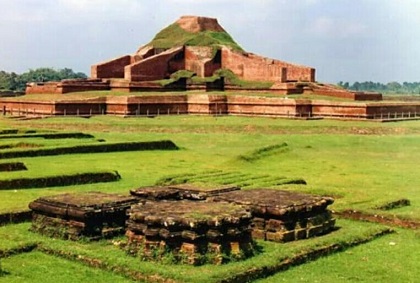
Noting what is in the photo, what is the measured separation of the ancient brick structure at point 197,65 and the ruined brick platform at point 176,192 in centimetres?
2364

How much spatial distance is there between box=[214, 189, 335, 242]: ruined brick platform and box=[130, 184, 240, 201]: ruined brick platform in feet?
1.19

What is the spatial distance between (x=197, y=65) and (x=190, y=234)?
27.7 m

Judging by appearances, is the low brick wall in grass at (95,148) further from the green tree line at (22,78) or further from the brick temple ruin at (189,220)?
the green tree line at (22,78)

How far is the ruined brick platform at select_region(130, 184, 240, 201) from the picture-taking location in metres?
6.99

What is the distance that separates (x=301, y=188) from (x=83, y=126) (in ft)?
42.4

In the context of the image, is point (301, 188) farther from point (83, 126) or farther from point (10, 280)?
point (83, 126)

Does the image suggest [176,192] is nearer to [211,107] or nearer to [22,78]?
[211,107]

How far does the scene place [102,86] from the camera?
29.9m

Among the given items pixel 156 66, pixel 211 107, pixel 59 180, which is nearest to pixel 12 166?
pixel 59 180

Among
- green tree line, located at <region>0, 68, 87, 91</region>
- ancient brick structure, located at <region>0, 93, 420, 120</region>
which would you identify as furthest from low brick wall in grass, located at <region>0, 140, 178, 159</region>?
green tree line, located at <region>0, 68, 87, 91</region>

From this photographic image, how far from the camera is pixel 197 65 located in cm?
3269

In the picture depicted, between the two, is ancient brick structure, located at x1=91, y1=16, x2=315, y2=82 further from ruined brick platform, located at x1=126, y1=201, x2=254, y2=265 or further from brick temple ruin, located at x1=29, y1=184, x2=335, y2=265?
ruined brick platform, located at x1=126, y1=201, x2=254, y2=265

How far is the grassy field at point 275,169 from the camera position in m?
5.58

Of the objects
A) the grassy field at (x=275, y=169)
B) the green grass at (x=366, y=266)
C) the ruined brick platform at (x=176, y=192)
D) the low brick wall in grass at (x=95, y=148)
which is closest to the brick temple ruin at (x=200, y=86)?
the grassy field at (x=275, y=169)
